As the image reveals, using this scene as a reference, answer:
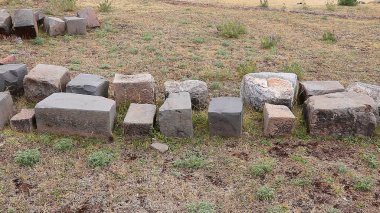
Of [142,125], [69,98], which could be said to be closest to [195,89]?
[142,125]

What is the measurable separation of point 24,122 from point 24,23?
479 centimetres

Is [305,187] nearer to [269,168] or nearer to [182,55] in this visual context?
[269,168]

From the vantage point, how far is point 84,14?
36.4ft

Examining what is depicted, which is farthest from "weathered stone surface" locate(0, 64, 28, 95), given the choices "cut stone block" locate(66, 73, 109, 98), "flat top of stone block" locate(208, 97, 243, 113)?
"flat top of stone block" locate(208, 97, 243, 113)

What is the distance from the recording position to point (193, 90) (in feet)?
21.4

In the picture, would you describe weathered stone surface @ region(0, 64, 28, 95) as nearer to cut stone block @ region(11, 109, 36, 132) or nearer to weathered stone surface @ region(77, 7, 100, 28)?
cut stone block @ region(11, 109, 36, 132)

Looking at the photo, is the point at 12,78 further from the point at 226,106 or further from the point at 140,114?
the point at 226,106

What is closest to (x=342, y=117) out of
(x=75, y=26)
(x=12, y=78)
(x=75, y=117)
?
(x=75, y=117)

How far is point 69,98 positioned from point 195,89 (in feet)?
6.34

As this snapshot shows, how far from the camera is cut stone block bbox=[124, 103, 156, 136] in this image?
5.64m

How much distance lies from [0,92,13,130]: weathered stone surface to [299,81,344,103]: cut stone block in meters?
4.56

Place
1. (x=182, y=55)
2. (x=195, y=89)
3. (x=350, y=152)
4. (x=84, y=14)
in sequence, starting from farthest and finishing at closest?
(x=84, y=14)
(x=182, y=55)
(x=195, y=89)
(x=350, y=152)

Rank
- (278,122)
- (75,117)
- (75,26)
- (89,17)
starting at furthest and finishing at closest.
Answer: (89,17)
(75,26)
(278,122)
(75,117)

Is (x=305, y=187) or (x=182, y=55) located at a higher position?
(x=182, y=55)
